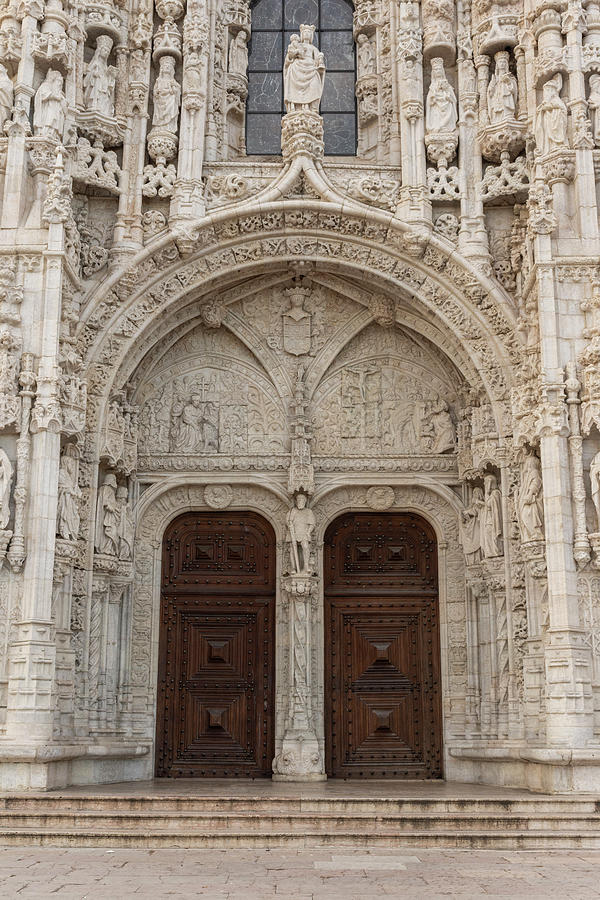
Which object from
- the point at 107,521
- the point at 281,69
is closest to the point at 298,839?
the point at 107,521

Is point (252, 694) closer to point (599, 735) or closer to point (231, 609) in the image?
point (231, 609)

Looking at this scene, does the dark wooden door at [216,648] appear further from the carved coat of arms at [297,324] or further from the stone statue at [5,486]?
the stone statue at [5,486]

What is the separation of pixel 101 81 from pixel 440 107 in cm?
429

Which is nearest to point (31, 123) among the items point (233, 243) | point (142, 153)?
point (142, 153)

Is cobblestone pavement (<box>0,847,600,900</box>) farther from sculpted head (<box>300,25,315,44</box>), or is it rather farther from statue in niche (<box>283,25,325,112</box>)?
sculpted head (<box>300,25,315,44</box>)

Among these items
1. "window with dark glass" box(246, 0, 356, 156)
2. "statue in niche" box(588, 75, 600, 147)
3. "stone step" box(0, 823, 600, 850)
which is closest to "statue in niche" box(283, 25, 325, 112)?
"window with dark glass" box(246, 0, 356, 156)

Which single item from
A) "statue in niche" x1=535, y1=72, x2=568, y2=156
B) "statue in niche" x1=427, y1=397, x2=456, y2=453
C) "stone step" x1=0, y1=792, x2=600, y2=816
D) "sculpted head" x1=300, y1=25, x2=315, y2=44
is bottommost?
"stone step" x1=0, y1=792, x2=600, y2=816

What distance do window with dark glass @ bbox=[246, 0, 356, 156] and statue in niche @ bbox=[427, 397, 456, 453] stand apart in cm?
372

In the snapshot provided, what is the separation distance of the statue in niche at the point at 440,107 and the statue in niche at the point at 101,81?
13.2ft

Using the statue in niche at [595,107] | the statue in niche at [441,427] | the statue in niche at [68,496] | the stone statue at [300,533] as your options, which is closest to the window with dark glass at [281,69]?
the statue in niche at [595,107]

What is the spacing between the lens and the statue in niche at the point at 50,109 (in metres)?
12.6

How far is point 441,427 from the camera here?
1429cm

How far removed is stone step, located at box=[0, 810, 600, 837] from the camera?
9359 mm

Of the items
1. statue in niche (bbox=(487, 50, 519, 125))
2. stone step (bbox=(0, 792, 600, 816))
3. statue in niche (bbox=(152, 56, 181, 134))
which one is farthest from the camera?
statue in niche (bbox=(152, 56, 181, 134))
